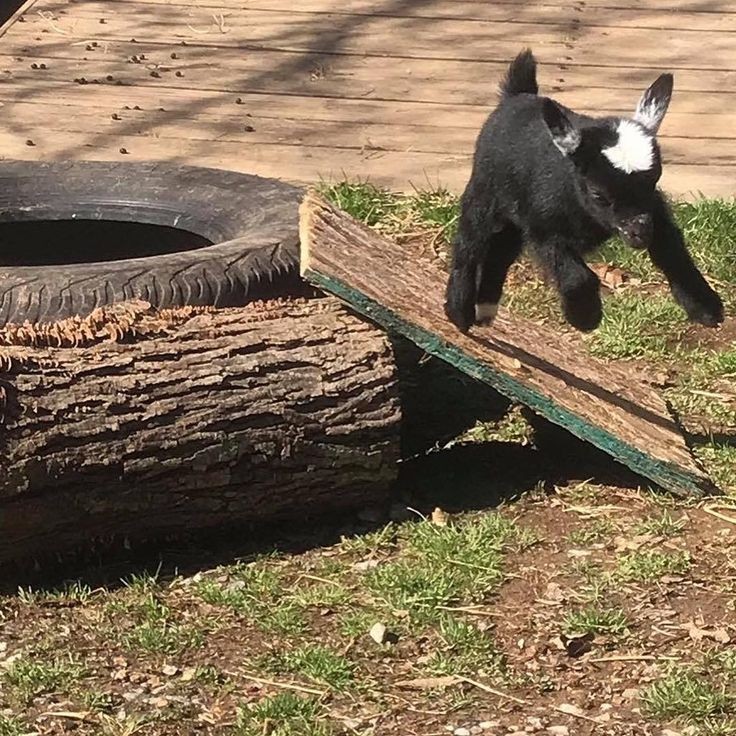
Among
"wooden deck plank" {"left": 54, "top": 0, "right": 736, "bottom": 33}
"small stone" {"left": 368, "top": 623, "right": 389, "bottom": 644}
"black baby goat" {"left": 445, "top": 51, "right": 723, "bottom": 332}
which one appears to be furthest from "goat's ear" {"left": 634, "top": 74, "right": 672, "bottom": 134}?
"wooden deck plank" {"left": 54, "top": 0, "right": 736, "bottom": 33}

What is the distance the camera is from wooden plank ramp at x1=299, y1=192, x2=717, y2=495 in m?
4.19

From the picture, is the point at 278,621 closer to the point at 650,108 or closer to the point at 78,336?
the point at 78,336

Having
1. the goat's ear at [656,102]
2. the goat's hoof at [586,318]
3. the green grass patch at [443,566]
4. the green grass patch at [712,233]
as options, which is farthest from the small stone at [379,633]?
the green grass patch at [712,233]

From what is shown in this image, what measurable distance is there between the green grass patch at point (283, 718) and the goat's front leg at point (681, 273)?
1527 mm

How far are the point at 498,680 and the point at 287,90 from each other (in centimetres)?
497

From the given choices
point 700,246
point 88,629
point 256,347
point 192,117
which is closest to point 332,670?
point 88,629

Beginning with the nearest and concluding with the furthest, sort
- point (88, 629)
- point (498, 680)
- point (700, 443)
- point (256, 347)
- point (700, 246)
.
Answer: point (498, 680), point (88, 629), point (256, 347), point (700, 443), point (700, 246)

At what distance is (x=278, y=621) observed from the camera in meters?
3.87

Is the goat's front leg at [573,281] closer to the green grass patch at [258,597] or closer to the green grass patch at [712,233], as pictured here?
the green grass patch at [258,597]

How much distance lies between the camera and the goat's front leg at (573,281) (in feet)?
12.8

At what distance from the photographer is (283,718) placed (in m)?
3.46

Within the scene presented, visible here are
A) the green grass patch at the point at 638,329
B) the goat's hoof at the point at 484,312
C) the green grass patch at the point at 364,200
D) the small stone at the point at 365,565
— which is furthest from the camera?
the green grass patch at the point at 364,200

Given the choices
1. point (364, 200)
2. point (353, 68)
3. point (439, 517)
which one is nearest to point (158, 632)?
point (439, 517)

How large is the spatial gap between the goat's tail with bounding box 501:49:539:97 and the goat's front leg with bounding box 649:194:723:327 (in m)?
0.50
